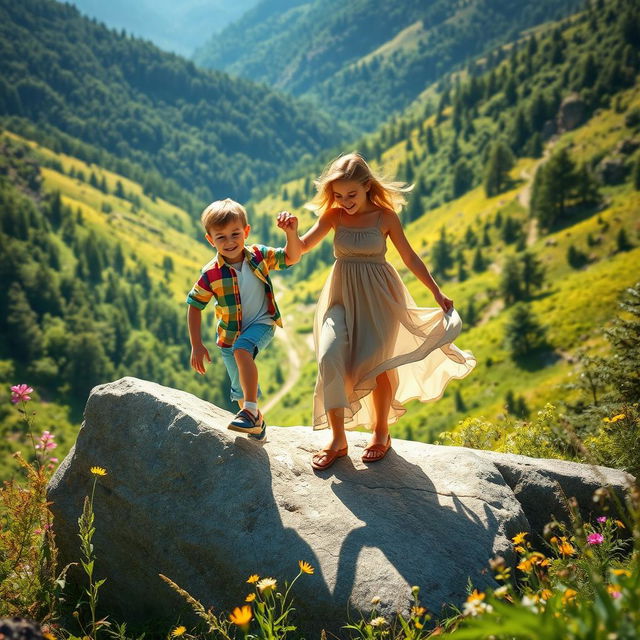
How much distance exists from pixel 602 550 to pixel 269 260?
455 centimetres

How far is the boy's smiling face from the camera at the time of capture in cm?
661

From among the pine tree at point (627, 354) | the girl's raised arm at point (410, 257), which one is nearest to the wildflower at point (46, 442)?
the girl's raised arm at point (410, 257)

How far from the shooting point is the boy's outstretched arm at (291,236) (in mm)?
6844

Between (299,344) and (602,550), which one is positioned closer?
(602,550)

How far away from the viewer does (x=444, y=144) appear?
184500 mm

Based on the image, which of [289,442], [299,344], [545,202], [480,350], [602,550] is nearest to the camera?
[602,550]

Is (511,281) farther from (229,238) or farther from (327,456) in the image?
(229,238)

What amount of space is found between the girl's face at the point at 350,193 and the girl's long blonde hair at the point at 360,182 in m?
0.05

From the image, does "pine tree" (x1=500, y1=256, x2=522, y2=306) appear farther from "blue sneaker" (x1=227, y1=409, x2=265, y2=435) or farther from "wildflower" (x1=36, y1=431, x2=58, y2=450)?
"wildflower" (x1=36, y1=431, x2=58, y2=450)

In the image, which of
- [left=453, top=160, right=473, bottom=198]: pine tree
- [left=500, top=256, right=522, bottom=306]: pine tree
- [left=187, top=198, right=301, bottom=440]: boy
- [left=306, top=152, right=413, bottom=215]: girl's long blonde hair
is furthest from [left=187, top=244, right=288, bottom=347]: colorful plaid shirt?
[left=453, top=160, right=473, bottom=198]: pine tree

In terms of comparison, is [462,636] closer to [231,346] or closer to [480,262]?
[231,346]

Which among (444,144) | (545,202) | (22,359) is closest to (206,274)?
(545,202)

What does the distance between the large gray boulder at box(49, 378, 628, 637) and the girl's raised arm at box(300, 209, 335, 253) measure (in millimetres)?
2390

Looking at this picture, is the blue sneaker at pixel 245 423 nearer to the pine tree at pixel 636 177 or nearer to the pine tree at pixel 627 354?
the pine tree at pixel 627 354
